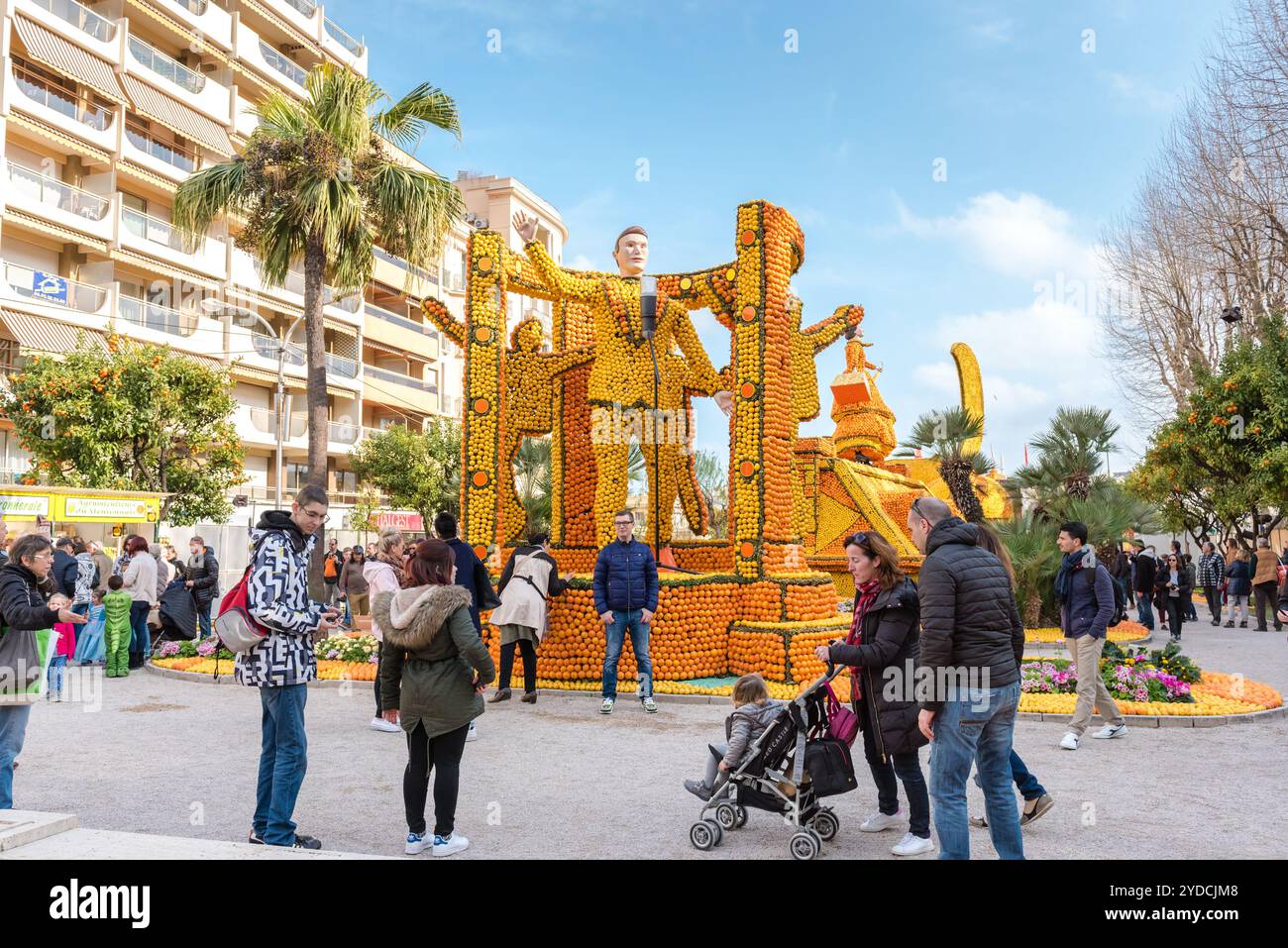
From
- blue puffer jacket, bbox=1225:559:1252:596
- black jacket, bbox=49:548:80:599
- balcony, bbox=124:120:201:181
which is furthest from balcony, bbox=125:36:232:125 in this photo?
blue puffer jacket, bbox=1225:559:1252:596

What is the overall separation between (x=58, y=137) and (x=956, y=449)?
2675cm

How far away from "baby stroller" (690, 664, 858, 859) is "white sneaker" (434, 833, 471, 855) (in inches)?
47.1

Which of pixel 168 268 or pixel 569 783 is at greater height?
pixel 168 268

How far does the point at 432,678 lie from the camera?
477 centimetres

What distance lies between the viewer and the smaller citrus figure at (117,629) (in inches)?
471

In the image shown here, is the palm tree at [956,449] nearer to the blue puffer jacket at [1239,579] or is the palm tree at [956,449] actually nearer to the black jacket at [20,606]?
the blue puffer jacket at [1239,579]

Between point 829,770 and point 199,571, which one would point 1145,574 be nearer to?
point 829,770

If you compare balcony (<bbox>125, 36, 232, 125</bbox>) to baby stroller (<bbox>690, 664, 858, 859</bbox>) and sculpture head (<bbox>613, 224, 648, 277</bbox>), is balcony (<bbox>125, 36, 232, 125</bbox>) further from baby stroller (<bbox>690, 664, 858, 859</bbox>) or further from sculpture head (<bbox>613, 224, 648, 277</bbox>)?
baby stroller (<bbox>690, 664, 858, 859</bbox>)

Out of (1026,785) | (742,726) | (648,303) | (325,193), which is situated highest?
(325,193)

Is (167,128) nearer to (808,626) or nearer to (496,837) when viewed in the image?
(808,626)

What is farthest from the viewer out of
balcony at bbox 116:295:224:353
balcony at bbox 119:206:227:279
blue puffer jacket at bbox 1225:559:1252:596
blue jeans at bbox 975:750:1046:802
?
balcony at bbox 116:295:224:353

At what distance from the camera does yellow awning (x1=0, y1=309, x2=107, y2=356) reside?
25812 mm

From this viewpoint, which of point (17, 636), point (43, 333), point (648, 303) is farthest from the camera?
point (43, 333)

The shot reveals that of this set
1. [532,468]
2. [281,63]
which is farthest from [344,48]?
[532,468]
